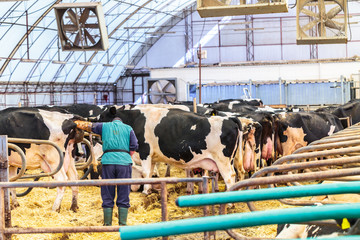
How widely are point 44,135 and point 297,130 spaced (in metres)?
6.22

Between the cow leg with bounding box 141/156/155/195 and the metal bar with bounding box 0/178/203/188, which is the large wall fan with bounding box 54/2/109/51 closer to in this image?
the cow leg with bounding box 141/156/155/195

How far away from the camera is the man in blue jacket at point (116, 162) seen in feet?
25.7

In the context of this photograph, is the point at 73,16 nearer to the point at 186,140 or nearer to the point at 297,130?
the point at 186,140

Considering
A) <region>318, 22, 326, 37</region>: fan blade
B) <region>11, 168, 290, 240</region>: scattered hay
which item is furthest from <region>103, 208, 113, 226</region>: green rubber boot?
<region>318, 22, 326, 37</region>: fan blade

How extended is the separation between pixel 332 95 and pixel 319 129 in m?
15.9

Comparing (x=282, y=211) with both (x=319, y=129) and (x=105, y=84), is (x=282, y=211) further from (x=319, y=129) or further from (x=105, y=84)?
(x=105, y=84)

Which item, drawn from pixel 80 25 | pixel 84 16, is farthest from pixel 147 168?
pixel 84 16

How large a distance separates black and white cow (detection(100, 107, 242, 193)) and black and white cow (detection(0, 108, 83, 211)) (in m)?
0.90

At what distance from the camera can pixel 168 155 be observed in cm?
1077

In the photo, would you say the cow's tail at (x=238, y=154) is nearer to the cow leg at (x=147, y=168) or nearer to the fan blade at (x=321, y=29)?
the cow leg at (x=147, y=168)

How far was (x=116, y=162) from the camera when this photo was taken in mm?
7906

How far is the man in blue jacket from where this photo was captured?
7.84 meters

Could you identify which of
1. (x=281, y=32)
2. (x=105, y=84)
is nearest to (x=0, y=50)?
(x=105, y=84)

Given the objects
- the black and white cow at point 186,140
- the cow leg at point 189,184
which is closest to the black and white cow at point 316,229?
the black and white cow at point 186,140
